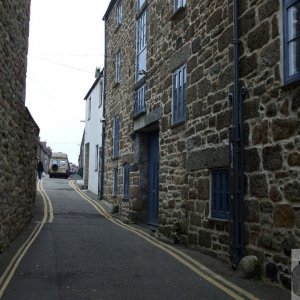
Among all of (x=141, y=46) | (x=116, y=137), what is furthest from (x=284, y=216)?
(x=116, y=137)

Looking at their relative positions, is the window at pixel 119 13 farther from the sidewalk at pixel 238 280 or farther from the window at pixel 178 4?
the sidewalk at pixel 238 280

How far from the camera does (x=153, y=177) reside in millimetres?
15039

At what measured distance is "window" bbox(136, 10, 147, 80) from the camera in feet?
50.6

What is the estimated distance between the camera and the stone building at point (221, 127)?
696 cm

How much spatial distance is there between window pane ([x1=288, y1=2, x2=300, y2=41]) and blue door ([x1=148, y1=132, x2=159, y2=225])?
26.8 feet

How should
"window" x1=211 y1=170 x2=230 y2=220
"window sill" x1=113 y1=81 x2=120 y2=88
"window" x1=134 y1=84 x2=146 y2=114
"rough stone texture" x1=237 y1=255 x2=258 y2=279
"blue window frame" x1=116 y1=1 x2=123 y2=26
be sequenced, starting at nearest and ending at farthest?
"rough stone texture" x1=237 y1=255 x2=258 y2=279
"window" x1=211 y1=170 x2=230 y2=220
"window" x1=134 y1=84 x2=146 y2=114
"window sill" x1=113 y1=81 x2=120 y2=88
"blue window frame" x1=116 y1=1 x2=123 y2=26

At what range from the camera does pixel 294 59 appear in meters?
6.82

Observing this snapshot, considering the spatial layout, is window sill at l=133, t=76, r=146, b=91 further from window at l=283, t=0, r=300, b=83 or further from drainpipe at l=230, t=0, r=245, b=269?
window at l=283, t=0, r=300, b=83

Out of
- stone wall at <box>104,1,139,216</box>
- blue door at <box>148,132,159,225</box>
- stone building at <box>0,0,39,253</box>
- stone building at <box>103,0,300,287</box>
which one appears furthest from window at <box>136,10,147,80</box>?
stone building at <box>0,0,39,253</box>

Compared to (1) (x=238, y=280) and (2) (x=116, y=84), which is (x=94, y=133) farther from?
(1) (x=238, y=280)

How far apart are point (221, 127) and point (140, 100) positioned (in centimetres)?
685

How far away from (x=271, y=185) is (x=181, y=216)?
4.27 meters

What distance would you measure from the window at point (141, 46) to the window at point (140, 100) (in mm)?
455

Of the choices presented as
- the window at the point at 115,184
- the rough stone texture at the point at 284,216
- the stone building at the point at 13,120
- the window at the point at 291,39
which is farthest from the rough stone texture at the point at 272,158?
the window at the point at 115,184
